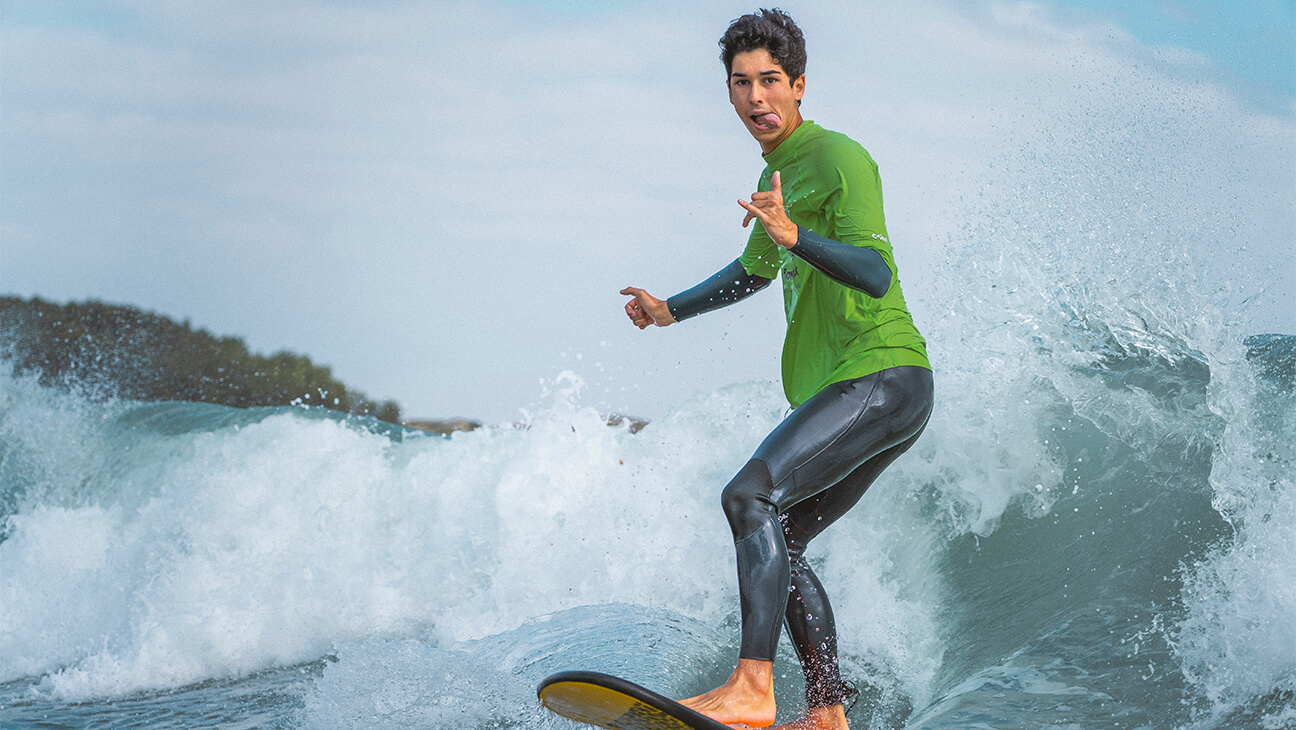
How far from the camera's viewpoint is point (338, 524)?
7.57m

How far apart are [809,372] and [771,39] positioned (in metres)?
0.99

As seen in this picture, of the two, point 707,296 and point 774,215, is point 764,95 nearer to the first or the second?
point 774,215

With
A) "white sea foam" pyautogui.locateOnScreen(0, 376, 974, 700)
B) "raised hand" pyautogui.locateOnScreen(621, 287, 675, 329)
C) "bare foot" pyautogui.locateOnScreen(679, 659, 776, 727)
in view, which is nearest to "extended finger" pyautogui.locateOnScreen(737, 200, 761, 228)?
"raised hand" pyautogui.locateOnScreen(621, 287, 675, 329)

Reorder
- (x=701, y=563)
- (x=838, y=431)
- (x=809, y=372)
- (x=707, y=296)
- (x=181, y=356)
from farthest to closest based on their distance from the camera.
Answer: (x=181, y=356) < (x=701, y=563) < (x=707, y=296) < (x=809, y=372) < (x=838, y=431)

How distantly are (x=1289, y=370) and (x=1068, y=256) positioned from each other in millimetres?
1342

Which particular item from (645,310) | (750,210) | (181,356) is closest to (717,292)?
(645,310)

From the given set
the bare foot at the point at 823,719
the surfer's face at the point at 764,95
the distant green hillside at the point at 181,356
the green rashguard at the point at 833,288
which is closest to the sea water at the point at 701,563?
the bare foot at the point at 823,719

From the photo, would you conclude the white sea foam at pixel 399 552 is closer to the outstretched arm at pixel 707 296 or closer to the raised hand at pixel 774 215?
the outstretched arm at pixel 707 296

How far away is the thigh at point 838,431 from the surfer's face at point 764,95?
2.61 feet

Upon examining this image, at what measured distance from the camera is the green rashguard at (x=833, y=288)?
277 centimetres

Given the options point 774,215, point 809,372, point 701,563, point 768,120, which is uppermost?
point 768,120

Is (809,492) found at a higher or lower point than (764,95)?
lower

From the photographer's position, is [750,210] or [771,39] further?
[771,39]

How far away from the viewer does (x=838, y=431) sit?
2.79 m
